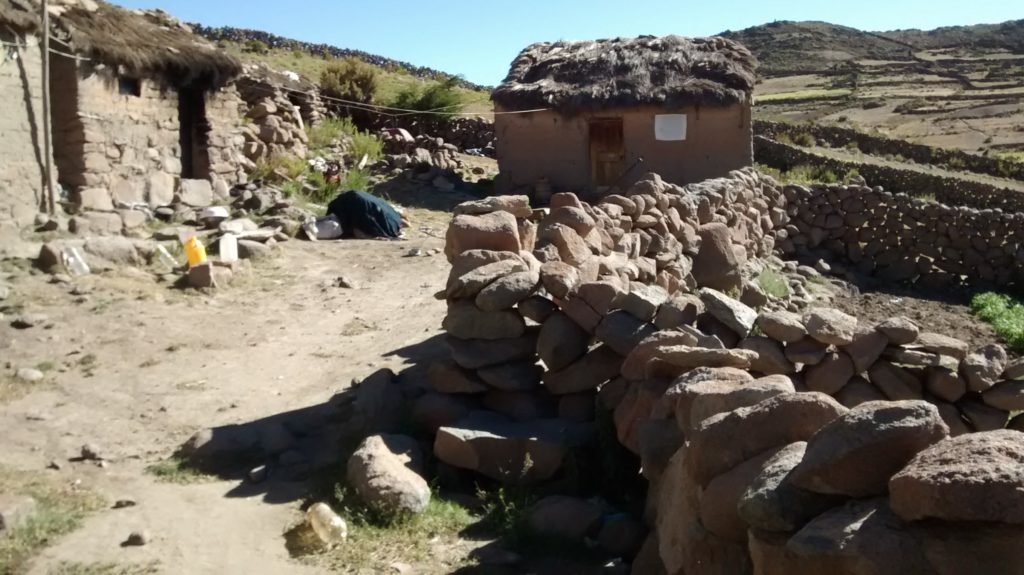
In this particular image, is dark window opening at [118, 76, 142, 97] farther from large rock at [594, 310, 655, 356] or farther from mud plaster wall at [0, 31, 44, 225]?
large rock at [594, 310, 655, 356]

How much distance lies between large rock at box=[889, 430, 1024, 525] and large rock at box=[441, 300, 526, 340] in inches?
139

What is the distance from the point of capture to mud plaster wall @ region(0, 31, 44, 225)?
10.0 m

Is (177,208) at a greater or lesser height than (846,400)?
greater

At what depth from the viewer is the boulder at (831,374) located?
16.2 ft

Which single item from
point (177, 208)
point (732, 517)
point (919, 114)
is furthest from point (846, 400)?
point (919, 114)

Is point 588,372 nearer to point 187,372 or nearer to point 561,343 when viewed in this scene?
point 561,343

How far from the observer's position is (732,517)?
→ 3.04 m

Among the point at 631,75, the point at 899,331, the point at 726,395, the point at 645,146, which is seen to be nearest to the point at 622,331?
the point at 899,331

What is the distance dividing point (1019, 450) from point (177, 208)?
11.7m

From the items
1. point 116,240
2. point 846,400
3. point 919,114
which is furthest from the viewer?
point 919,114

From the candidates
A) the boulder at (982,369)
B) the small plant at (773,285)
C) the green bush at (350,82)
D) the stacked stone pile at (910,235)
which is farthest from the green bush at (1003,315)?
the green bush at (350,82)

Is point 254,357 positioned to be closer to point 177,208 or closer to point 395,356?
point 395,356

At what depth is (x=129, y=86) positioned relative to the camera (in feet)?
40.0

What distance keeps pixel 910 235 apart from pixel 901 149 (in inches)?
572
